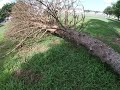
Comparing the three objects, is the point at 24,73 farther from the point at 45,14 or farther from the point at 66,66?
the point at 45,14

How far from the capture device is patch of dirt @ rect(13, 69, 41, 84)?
723 cm

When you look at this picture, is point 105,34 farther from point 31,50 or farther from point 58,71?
point 58,71

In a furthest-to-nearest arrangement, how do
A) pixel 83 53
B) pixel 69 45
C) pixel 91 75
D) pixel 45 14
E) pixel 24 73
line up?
pixel 45 14, pixel 69 45, pixel 83 53, pixel 24 73, pixel 91 75

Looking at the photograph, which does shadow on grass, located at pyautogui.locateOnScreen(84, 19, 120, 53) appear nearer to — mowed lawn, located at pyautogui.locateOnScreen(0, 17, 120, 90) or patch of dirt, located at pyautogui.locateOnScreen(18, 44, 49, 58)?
mowed lawn, located at pyautogui.locateOnScreen(0, 17, 120, 90)

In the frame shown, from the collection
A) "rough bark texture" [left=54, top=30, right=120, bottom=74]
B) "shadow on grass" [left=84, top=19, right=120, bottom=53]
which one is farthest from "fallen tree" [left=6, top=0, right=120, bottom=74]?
"shadow on grass" [left=84, top=19, right=120, bottom=53]

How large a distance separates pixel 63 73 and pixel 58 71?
0.63ft

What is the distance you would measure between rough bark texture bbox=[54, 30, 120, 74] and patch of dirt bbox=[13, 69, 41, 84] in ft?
5.70

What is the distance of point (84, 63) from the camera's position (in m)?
7.72

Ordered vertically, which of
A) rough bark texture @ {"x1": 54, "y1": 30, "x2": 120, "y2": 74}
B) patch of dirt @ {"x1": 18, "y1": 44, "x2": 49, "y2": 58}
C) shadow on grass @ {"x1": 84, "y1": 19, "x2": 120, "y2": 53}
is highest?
rough bark texture @ {"x1": 54, "y1": 30, "x2": 120, "y2": 74}

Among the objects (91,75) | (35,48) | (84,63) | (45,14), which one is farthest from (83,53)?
(45,14)

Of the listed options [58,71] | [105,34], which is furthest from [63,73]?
[105,34]

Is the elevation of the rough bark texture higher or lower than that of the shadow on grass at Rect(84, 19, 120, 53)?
higher

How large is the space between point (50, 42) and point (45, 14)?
1.13 m

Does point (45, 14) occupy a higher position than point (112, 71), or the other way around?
point (45, 14)
